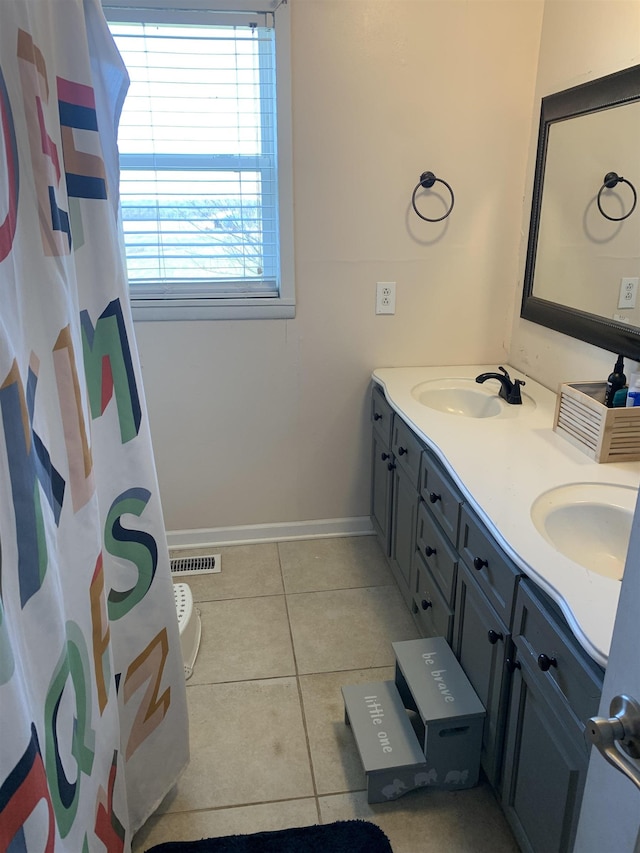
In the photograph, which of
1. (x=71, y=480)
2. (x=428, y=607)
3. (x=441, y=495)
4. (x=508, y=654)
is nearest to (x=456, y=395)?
(x=441, y=495)

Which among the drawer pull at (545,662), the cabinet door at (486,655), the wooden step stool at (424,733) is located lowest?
the wooden step stool at (424,733)

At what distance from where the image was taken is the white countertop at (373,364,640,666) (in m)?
1.18

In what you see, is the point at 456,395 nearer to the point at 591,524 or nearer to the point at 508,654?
the point at 591,524

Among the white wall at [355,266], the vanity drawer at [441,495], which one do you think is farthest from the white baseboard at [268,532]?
the vanity drawer at [441,495]

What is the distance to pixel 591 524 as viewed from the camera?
62.6 inches

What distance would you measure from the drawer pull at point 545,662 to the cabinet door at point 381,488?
1311mm

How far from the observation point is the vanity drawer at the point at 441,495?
179 cm

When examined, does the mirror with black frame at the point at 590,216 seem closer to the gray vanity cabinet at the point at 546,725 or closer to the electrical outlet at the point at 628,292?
the electrical outlet at the point at 628,292

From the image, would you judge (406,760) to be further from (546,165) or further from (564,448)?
(546,165)

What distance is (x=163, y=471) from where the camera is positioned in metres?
2.86

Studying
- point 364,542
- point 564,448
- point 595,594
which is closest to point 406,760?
point 595,594

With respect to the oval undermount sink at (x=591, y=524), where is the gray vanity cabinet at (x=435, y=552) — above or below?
below

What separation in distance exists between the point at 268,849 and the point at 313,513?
1.59m

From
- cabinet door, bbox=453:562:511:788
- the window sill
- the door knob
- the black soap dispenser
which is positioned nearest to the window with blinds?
the window sill
